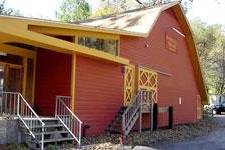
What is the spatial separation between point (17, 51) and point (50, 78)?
1835 mm

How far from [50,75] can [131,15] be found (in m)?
8.43

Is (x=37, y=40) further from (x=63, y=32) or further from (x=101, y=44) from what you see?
(x=101, y=44)

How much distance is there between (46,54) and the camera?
62.1 feet

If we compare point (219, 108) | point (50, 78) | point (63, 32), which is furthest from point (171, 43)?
point (219, 108)

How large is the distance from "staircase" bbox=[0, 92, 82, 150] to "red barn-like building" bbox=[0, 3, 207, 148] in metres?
0.06

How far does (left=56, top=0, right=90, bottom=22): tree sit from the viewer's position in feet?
170

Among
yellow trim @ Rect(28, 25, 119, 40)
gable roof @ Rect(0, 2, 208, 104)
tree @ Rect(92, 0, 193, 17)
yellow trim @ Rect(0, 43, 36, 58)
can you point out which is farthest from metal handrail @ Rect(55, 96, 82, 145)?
tree @ Rect(92, 0, 193, 17)

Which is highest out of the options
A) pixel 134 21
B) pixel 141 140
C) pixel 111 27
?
pixel 134 21

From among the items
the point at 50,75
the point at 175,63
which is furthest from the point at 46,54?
the point at 175,63

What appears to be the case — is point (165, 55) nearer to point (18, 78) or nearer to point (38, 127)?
point (18, 78)

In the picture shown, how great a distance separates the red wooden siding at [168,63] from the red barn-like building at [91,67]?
0.06 meters

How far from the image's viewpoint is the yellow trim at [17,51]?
17.8 metres

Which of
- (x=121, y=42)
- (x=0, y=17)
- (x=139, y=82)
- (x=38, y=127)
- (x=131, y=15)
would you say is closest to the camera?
(x=0, y=17)

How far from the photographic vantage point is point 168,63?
26.9 metres
